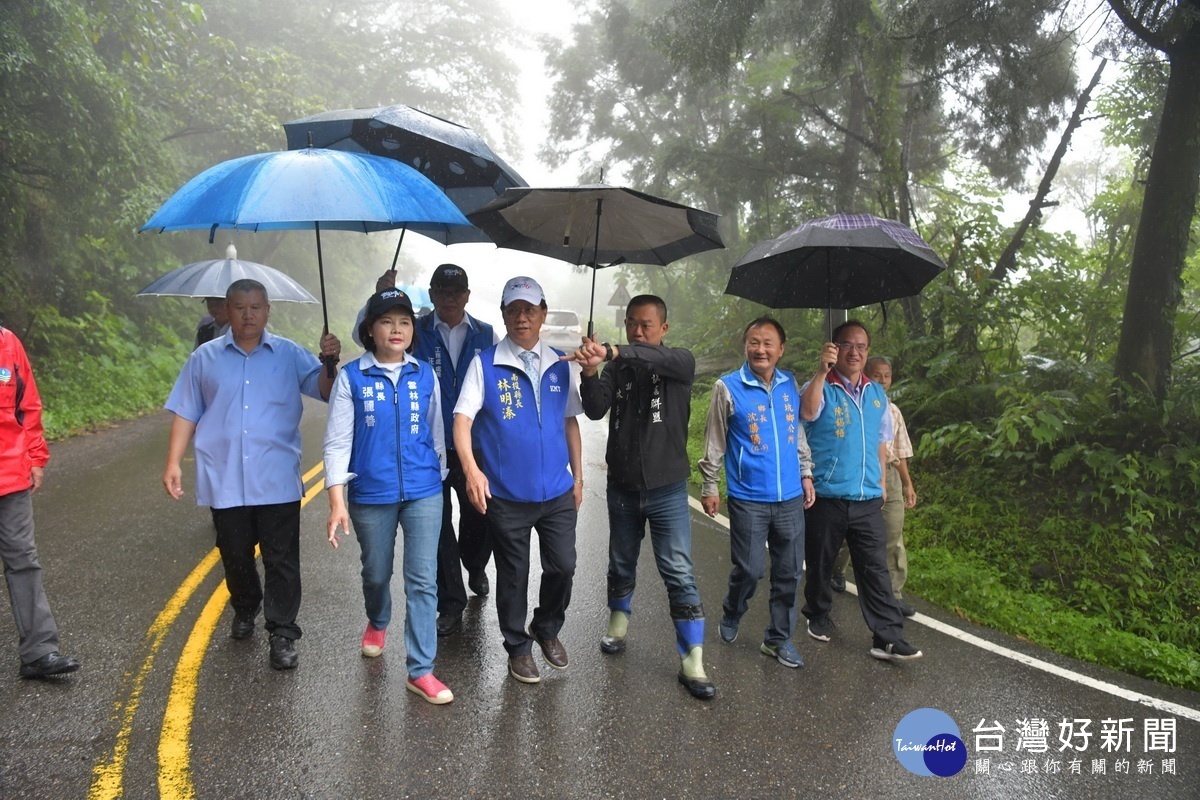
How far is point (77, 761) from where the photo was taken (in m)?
3.31

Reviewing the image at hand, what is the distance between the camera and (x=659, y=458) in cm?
423

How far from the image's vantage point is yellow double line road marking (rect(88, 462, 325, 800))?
10.4 ft

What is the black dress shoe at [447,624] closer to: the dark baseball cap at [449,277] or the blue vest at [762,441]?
the blue vest at [762,441]

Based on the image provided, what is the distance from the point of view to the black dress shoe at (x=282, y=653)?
4.22m

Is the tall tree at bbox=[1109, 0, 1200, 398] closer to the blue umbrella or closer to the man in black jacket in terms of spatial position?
the man in black jacket

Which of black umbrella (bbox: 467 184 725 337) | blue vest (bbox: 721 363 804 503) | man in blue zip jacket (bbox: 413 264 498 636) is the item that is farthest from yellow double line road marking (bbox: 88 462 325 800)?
blue vest (bbox: 721 363 804 503)

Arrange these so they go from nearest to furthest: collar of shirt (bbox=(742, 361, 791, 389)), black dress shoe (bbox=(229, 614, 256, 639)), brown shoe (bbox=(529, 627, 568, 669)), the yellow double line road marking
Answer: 1. the yellow double line road marking
2. brown shoe (bbox=(529, 627, 568, 669))
3. collar of shirt (bbox=(742, 361, 791, 389))
4. black dress shoe (bbox=(229, 614, 256, 639))

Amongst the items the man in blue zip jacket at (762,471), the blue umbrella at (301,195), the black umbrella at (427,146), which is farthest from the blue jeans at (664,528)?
the black umbrella at (427,146)

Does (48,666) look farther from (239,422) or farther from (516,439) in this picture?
(516,439)

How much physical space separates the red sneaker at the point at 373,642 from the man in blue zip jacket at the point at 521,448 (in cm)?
73

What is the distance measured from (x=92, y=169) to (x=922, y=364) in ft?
41.5

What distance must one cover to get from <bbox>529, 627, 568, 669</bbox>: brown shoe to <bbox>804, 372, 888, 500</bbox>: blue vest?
1.71 m

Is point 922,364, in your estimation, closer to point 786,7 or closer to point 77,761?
point 786,7

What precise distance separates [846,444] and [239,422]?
10.9ft
